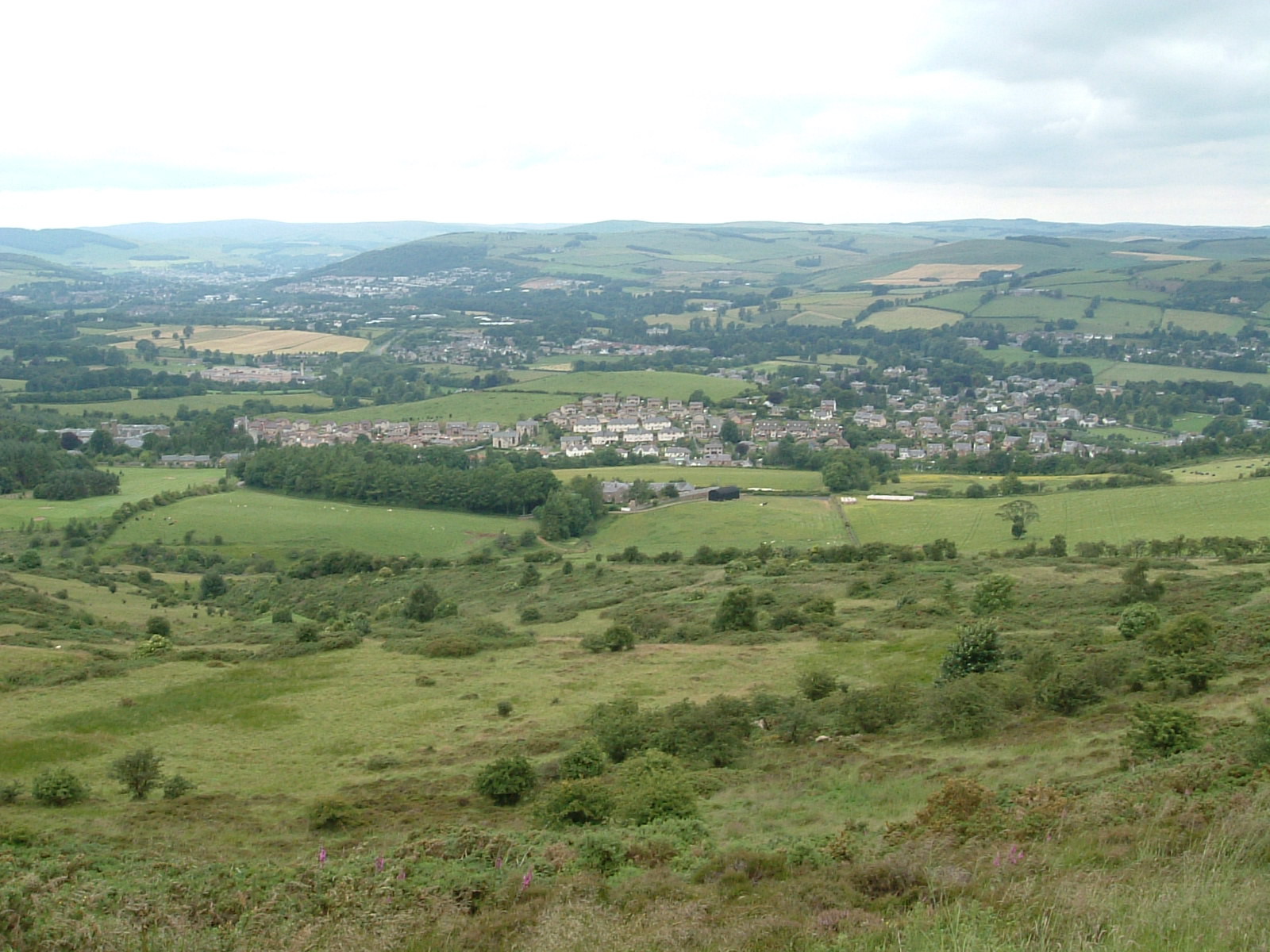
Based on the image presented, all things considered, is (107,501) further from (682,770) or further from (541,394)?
(682,770)

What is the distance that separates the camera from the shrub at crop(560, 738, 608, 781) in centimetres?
2170

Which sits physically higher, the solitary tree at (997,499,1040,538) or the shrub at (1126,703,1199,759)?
the shrub at (1126,703,1199,759)

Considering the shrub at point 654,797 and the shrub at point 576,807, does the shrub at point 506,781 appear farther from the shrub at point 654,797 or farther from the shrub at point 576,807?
the shrub at point 654,797

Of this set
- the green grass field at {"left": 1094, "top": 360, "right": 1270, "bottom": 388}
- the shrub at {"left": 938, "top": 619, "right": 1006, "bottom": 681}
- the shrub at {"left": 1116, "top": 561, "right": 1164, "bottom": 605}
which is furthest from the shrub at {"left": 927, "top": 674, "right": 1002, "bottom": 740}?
the green grass field at {"left": 1094, "top": 360, "right": 1270, "bottom": 388}

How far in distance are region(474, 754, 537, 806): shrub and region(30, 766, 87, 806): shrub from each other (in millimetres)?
8113

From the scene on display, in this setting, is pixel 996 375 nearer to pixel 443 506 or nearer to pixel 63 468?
pixel 443 506

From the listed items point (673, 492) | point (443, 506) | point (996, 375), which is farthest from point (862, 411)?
Result: point (443, 506)

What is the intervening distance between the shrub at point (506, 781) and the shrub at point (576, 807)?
1496 millimetres

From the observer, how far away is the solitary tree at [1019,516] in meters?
57.8

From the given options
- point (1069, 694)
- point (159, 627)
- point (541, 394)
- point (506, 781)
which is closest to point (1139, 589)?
point (1069, 694)

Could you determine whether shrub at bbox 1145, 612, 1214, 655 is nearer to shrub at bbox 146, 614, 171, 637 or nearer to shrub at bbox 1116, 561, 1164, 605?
shrub at bbox 1116, 561, 1164, 605

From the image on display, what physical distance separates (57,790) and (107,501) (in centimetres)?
6721

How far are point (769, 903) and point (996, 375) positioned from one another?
16171 cm

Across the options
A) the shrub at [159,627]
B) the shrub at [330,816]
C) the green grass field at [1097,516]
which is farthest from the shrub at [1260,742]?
the shrub at [159,627]
